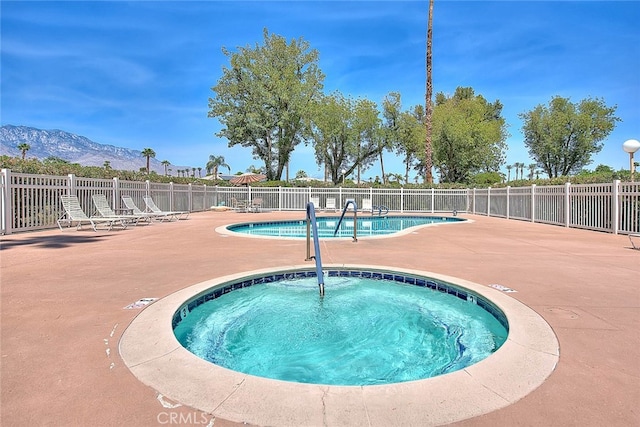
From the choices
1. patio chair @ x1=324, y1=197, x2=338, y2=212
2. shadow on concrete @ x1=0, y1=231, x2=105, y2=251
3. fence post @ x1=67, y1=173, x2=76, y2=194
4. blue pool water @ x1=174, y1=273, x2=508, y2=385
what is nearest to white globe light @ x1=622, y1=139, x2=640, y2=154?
blue pool water @ x1=174, y1=273, x2=508, y2=385

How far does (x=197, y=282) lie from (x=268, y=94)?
79.7 feet

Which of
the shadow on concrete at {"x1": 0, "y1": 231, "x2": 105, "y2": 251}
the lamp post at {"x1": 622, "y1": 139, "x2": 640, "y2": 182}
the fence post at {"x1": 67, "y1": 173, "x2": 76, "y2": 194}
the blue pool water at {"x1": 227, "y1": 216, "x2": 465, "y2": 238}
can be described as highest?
the lamp post at {"x1": 622, "y1": 139, "x2": 640, "y2": 182}

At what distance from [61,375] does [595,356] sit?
3371 mm

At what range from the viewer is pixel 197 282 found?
4070 millimetres

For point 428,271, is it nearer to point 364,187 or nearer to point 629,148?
point 629,148

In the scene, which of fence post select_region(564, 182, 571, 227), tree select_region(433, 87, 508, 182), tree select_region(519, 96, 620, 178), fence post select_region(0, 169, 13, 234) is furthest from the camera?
tree select_region(519, 96, 620, 178)

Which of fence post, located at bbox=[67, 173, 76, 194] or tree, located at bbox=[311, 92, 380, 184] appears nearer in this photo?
fence post, located at bbox=[67, 173, 76, 194]

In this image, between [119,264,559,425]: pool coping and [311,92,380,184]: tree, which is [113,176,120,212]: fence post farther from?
[311,92,380,184]: tree

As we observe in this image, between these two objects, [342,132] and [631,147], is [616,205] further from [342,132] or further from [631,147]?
[342,132]

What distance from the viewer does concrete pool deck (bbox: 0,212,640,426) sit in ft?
5.41

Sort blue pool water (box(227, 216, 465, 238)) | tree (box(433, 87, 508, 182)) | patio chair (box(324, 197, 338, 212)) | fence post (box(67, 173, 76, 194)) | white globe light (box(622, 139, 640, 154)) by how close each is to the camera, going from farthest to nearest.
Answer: tree (box(433, 87, 508, 182))
patio chair (box(324, 197, 338, 212))
blue pool water (box(227, 216, 465, 238))
fence post (box(67, 173, 76, 194))
white globe light (box(622, 139, 640, 154))

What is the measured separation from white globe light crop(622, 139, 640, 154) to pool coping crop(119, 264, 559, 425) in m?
9.60

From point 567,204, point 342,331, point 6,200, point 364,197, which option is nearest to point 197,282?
point 342,331

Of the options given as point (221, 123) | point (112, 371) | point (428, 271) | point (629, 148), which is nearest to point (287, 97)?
point (221, 123)
